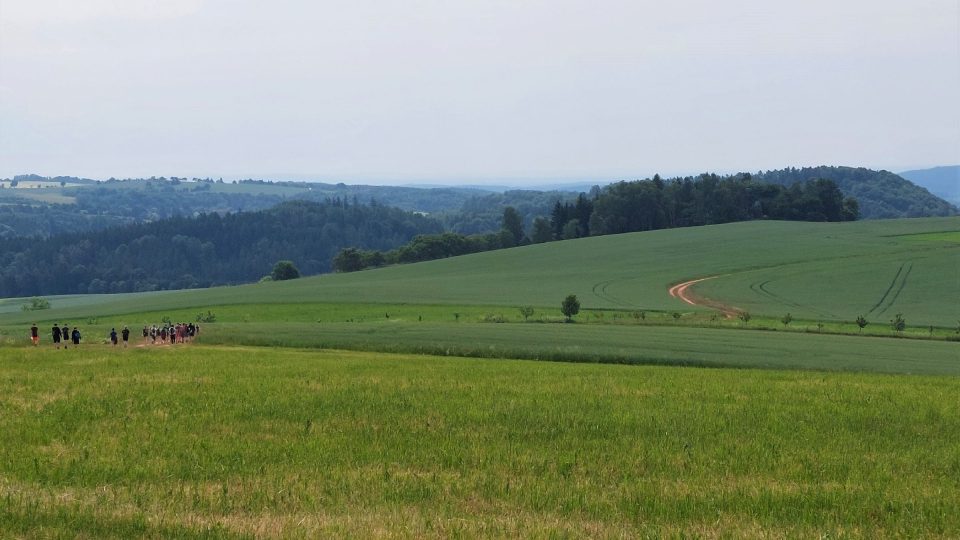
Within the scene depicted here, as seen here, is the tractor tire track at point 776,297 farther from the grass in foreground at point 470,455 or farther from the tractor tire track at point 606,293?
the grass in foreground at point 470,455

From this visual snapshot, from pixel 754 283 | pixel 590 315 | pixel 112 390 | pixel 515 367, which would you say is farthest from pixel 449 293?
pixel 112 390

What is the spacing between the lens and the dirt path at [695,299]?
213 feet

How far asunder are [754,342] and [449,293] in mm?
38851

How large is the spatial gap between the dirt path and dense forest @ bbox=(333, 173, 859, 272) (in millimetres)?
74678

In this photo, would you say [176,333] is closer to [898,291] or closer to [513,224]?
[898,291]

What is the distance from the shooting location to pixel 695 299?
72.9 m

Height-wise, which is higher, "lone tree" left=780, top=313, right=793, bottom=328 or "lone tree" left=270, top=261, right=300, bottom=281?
"lone tree" left=780, top=313, right=793, bottom=328

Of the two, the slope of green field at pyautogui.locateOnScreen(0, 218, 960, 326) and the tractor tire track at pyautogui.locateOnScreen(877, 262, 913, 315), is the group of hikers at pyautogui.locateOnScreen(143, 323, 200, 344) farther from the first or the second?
the tractor tire track at pyautogui.locateOnScreen(877, 262, 913, 315)

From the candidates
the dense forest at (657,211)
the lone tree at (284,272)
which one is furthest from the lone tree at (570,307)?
the lone tree at (284,272)

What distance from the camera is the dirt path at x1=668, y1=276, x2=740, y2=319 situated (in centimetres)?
6494

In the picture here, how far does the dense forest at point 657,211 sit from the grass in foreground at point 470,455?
130 m

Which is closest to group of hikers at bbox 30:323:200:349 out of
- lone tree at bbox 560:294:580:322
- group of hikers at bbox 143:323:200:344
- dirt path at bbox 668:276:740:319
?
group of hikers at bbox 143:323:200:344

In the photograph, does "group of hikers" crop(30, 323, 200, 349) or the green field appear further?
"group of hikers" crop(30, 323, 200, 349)

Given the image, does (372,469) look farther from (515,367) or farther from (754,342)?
(754,342)
